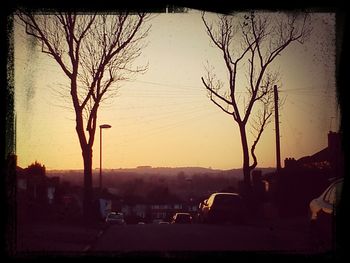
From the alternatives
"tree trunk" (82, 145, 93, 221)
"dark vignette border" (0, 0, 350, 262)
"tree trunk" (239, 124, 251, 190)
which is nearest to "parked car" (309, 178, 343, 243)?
"dark vignette border" (0, 0, 350, 262)

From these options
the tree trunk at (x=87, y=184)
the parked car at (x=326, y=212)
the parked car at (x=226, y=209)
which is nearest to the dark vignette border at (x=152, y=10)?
the parked car at (x=326, y=212)

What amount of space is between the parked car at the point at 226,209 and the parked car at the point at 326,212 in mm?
10167

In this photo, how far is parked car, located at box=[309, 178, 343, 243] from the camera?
1005 centimetres

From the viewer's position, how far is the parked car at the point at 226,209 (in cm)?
2109

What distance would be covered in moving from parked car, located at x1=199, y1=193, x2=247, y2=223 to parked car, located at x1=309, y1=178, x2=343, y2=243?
33.4 feet

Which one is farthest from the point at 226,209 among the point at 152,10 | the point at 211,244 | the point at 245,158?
the point at 152,10

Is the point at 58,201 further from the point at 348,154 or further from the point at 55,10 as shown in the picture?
the point at 348,154

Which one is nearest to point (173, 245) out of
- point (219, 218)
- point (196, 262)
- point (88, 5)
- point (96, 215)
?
point (196, 262)

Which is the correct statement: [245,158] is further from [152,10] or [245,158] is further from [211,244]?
[152,10]

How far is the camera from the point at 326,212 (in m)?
10.2

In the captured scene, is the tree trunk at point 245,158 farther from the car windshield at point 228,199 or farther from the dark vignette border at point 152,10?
the dark vignette border at point 152,10

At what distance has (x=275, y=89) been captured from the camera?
92.6ft

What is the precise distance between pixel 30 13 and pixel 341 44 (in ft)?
18.0

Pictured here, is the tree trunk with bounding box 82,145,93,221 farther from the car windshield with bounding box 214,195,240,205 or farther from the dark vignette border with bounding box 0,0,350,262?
the dark vignette border with bounding box 0,0,350,262
